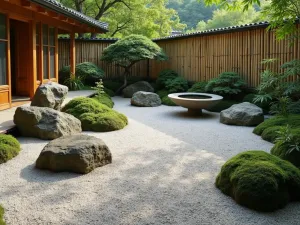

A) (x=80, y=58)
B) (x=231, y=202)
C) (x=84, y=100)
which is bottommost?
(x=231, y=202)

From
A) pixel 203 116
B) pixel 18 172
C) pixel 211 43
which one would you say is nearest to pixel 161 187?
pixel 18 172

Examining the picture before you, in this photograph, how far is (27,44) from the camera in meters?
10.5

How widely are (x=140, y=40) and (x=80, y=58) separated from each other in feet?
12.1

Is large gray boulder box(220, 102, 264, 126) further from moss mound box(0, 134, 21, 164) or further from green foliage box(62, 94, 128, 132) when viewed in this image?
moss mound box(0, 134, 21, 164)

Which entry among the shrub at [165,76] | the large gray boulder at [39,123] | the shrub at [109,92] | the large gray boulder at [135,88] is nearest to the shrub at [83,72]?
the shrub at [109,92]

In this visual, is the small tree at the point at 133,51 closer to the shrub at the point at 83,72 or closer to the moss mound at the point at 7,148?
the shrub at the point at 83,72

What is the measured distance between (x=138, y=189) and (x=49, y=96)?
4.32 m

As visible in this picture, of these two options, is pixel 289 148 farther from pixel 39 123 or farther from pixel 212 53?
pixel 212 53

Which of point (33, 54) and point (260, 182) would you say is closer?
point (260, 182)

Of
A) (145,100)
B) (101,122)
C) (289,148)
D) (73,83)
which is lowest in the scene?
(289,148)

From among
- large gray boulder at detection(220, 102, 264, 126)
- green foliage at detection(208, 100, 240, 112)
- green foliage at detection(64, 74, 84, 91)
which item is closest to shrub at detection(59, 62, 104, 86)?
green foliage at detection(64, 74, 84, 91)

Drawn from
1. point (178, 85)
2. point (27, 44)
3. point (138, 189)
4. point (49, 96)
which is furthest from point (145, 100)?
point (138, 189)

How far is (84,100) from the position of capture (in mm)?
9070

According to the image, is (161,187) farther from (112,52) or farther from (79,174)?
(112,52)
